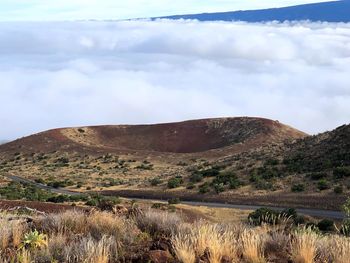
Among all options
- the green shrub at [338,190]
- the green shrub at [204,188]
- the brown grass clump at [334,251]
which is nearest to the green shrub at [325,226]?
the green shrub at [338,190]

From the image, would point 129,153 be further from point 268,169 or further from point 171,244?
point 171,244

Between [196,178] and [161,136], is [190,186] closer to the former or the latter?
[196,178]

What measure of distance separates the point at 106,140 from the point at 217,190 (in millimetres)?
57376

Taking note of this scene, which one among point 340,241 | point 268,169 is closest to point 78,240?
point 340,241

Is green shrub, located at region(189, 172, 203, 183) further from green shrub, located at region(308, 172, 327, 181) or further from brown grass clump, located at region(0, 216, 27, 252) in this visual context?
brown grass clump, located at region(0, 216, 27, 252)

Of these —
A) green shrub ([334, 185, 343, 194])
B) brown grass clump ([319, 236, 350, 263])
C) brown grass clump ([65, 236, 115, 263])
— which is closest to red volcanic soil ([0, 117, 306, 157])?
green shrub ([334, 185, 343, 194])

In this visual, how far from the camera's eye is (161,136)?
89.6m

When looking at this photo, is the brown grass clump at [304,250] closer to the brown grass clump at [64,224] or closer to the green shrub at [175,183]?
the brown grass clump at [64,224]

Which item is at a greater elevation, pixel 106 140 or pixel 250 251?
pixel 106 140

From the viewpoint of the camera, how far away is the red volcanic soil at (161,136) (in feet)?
269

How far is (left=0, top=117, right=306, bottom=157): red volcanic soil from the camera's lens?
269 ft

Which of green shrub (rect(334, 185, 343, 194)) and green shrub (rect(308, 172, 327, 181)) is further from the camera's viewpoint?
green shrub (rect(308, 172, 327, 181))

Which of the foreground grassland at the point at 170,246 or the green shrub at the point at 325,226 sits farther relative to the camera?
the green shrub at the point at 325,226

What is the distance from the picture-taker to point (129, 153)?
75250 mm
